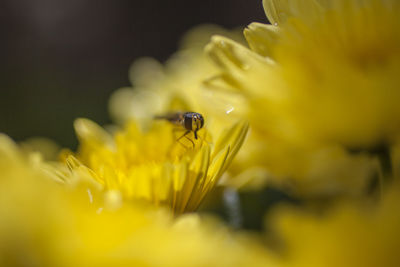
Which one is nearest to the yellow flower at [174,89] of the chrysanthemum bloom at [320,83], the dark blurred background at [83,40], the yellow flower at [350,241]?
the chrysanthemum bloom at [320,83]

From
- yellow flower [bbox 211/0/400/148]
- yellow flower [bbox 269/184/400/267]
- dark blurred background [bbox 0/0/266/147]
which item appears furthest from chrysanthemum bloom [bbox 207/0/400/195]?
dark blurred background [bbox 0/0/266/147]

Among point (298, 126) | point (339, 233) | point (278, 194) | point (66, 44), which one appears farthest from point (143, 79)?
point (66, 44)

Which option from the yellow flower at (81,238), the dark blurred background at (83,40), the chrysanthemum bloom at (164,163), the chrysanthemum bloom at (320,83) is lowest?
the yellow flower at (81,238)

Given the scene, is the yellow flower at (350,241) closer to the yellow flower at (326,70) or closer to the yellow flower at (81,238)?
the yellow flower at (81,238)

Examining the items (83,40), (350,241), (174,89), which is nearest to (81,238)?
(350,241)

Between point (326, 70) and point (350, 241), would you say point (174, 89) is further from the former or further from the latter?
point (350, 241)
